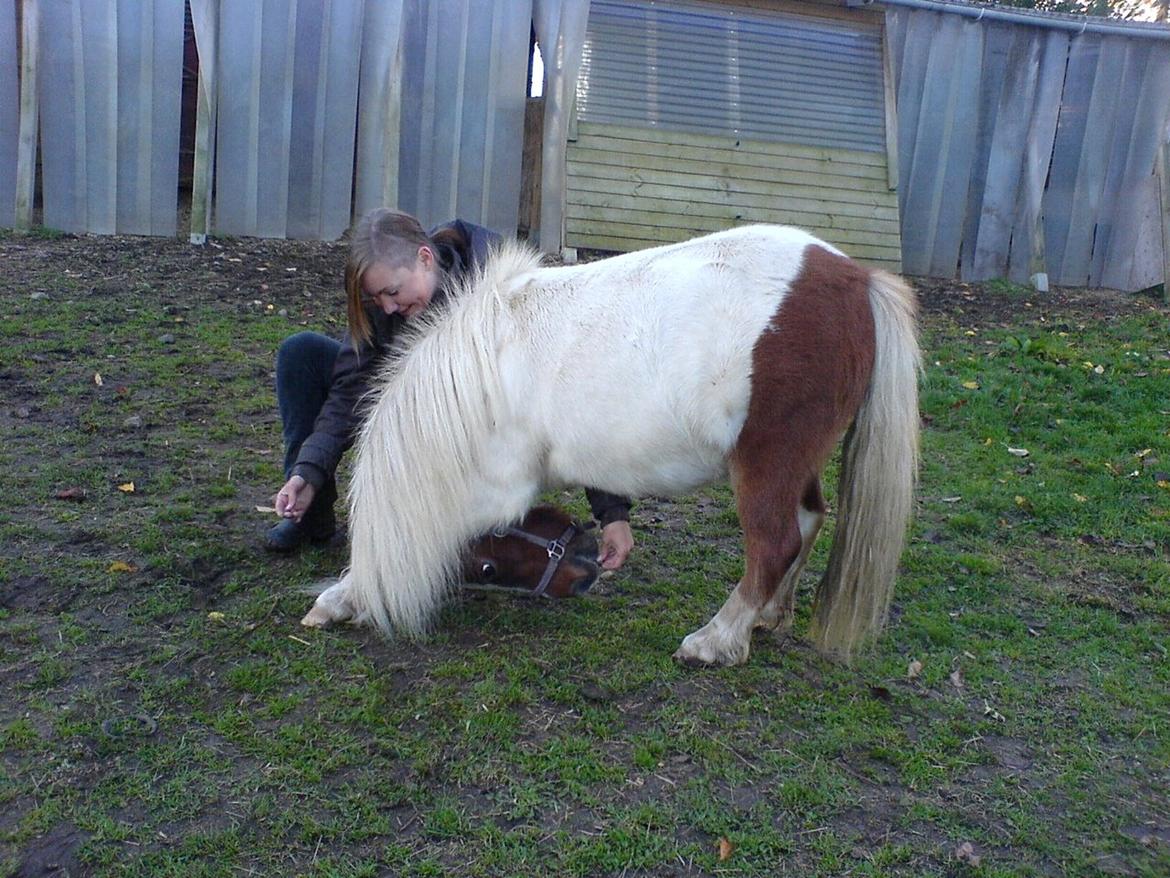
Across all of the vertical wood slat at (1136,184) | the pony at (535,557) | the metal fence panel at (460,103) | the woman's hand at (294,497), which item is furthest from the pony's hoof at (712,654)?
the vertical wood slat at (1136,184)

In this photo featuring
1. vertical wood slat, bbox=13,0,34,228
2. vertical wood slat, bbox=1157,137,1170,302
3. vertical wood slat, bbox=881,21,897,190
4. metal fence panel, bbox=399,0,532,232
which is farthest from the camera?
vertical wood slat, bbox=881,21,897,190

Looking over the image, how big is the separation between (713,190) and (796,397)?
6077mm

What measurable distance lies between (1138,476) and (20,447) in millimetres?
5031

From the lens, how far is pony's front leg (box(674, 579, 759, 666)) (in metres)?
2.87

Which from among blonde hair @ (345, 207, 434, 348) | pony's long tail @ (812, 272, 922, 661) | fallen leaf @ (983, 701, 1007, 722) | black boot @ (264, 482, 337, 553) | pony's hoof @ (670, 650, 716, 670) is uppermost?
blonde hair @ (345, 207, 434, 348)

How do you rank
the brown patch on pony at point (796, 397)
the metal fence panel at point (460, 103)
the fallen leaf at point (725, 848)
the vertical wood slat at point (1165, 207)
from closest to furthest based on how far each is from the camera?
the fallen leaf at point (725, 848) → the brown patch on pony at point (796, 397) → the metal fence panel at point (460, 103) → the vertical wood slat at point (1165, 207)

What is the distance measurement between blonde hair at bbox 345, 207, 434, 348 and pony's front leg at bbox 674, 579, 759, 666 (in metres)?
1.44

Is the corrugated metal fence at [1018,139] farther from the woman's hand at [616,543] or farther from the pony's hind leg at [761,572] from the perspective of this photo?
the woman's hand at [616,543]

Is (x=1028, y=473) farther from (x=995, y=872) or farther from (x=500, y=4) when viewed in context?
(x=500, y=4)

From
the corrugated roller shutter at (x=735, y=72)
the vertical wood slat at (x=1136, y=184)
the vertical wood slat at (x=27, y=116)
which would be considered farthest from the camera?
the vertical wood slat at (x=1136, y=184)

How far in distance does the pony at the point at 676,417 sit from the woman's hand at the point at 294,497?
0.59 feet

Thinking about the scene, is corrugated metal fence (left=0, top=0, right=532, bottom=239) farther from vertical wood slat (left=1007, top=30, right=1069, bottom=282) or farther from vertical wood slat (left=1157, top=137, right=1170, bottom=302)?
vertical wood slat (left=1157, top=137, right=1170, bottom=302)

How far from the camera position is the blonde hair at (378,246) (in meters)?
Result: 2.97

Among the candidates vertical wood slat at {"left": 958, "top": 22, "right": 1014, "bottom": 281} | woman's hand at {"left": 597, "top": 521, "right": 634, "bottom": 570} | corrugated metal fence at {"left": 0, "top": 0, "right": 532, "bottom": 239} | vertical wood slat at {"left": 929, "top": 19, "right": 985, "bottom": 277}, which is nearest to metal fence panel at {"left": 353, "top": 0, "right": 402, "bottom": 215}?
corrugated metal fence at {"left": 0, "top": 0, "right": 532, "bottom": 239}
